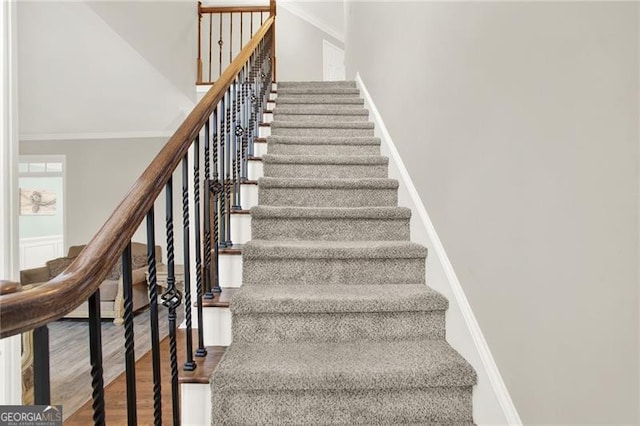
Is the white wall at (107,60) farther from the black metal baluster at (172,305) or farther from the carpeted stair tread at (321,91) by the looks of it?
the black metal baluster at (172,305)

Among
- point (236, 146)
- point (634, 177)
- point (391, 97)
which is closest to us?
point (634, 177)

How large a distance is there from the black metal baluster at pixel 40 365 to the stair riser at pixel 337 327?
873 mm

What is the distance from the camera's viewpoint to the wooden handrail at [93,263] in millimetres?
573

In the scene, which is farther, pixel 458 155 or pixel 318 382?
pixel 458 155

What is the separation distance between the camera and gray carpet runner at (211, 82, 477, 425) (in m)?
1.26

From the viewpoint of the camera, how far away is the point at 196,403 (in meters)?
1.26

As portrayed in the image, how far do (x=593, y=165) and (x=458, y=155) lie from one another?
69 centimetres

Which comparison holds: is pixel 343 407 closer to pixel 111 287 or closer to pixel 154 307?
pixel 154 307

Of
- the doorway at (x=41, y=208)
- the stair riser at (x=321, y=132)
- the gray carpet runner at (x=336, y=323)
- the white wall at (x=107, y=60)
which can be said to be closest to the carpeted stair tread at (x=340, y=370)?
the gray carpet runner at (x=336, y=323)

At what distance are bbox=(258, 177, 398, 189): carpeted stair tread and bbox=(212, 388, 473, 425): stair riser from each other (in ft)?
3.91

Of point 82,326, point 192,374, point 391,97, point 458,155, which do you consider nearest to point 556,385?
point 458,155

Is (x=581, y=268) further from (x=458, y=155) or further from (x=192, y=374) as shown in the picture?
(x=192, y=374)

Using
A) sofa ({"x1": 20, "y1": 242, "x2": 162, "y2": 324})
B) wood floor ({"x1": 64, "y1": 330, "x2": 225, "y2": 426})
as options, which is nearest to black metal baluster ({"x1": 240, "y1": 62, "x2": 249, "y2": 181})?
wood floor ({"x1": 64, "y1": 330, "x2": 225, "y2": 426})

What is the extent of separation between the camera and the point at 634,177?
72 centimetres
